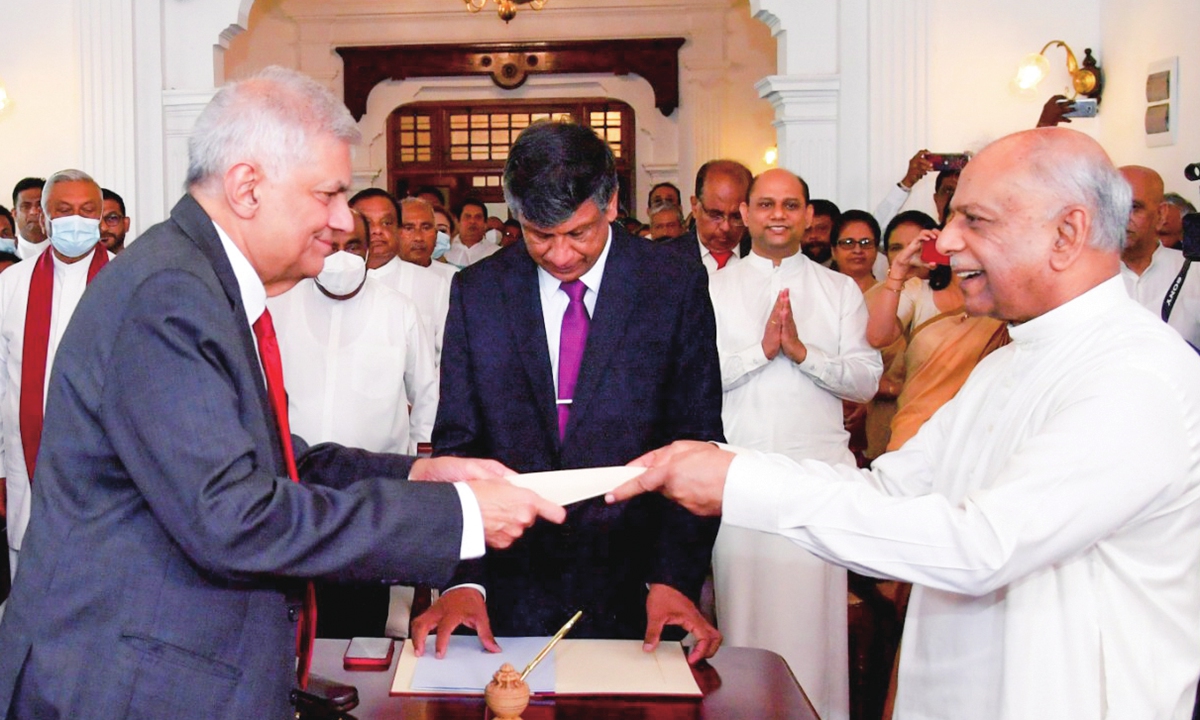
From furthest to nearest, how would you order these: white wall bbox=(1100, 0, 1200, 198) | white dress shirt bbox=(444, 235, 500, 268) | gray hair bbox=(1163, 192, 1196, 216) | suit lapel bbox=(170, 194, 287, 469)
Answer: white dress shirt bbox=(444, 235, 500, 268) < white wall bbox=(1100, 0, 1200, 198) < gray hair bbox=(1163, 192, 1196, 216) < suit lapel bbox=(170, 194, 287, 469)

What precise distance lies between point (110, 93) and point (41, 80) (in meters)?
0.51

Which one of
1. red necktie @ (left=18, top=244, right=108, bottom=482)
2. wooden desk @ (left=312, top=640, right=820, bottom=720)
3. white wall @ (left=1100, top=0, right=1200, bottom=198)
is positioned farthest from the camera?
white wall @ (left=1100, top=0, right=1200, bottom=198)

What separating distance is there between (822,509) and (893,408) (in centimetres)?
335

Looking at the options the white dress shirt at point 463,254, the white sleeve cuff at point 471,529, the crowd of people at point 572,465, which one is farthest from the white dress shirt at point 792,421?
the white dress shirt at point 463,254

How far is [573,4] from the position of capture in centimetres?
1323

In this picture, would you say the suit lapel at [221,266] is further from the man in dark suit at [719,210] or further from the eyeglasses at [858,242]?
the eyeglasses at [858,242]

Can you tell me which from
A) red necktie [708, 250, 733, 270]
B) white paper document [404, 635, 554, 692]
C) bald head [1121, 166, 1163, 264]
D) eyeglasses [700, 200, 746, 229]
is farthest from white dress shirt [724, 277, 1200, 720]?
bald head [1121, 166, 1163, 264]

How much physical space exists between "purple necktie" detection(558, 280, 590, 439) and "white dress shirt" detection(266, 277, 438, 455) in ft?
6.42

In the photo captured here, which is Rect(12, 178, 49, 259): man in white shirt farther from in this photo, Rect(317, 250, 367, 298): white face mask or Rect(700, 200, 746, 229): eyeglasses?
Rect(700, 200, 746, 229): eyeglasses

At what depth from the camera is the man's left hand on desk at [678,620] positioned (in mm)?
2311

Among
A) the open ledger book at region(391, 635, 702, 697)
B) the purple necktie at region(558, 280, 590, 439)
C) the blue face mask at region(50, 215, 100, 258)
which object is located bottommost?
the open ledger book at region(391, 635, 702, 697)

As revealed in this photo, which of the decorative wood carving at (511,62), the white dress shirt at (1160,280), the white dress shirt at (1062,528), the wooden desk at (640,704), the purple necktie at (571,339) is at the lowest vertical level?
the wooden desk at (640,704)

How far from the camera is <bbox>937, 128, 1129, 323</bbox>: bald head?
2084mm

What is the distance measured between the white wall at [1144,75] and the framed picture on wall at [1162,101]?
3 centimetres
